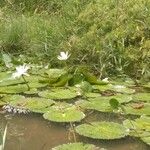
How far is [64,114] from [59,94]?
502 millimetres

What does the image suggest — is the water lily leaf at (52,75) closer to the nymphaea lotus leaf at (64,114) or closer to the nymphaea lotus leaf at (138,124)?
the nymphaea lotus leaf at (64,114)

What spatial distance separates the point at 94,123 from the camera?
10.1 feet

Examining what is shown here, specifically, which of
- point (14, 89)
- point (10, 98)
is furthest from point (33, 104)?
point (14, 89)

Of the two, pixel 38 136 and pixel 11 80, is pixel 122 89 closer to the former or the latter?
pixel 11 80

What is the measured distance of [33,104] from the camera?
3502 millimetres

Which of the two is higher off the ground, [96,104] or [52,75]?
[52,75]

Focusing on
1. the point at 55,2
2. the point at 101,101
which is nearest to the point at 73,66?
the point at 101,101

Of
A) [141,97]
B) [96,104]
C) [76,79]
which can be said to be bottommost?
[96,104]

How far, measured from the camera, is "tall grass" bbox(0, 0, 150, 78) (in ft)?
14.6

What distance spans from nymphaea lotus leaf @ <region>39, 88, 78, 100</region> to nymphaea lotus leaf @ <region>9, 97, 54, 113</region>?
118 mm

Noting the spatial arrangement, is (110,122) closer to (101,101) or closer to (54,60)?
(101,101)

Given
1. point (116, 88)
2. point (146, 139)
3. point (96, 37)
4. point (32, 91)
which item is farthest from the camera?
point (96, 37)

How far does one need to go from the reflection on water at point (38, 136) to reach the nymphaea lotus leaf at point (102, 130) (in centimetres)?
3

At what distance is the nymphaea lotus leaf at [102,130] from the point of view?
2.87 meters
